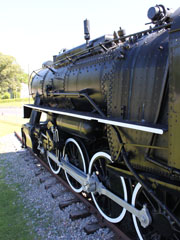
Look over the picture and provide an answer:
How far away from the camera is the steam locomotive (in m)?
2.12

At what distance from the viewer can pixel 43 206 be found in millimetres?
4410

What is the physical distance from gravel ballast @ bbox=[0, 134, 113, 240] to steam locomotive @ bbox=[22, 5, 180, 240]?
52 cm

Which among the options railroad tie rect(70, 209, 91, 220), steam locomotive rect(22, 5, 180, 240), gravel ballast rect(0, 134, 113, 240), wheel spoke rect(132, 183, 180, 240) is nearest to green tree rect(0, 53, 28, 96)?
gravel ballast rect(0, 134, 113, 240)

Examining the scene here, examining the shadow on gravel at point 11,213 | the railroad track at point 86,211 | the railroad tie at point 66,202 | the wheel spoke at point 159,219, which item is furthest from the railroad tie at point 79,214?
the wheel spoke at point 159,219

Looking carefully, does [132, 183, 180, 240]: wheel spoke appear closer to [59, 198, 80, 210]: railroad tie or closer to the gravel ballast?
the gravel ballast

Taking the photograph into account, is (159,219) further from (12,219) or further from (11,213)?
(11,213)

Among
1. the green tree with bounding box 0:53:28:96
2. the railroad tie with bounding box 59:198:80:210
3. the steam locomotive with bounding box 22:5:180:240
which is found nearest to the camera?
the steam locomotive with bounding box 22:5:180:240

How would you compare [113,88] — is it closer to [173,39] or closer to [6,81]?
[173,39]

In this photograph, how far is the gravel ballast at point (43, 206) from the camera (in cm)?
350

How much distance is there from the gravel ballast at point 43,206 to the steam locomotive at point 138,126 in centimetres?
52

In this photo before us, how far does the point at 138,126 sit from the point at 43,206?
3123 millimetres

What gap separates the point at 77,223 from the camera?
12.1 ft

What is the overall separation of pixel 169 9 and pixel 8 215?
460 cm

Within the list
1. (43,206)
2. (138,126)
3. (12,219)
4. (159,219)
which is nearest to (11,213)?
(12,219)
